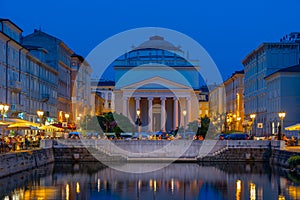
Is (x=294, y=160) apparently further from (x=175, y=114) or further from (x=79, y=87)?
(x=79, y=87)

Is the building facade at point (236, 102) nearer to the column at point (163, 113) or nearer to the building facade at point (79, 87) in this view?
the column at point (163, 113)

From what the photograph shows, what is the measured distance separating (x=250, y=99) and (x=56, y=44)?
34981 millimetres

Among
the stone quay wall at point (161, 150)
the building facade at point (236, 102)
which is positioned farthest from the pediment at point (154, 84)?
the stone quay wall at point (161, 150)

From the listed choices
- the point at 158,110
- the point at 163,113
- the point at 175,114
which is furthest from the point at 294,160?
the point at 158,110

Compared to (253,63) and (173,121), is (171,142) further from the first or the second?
(173,121)

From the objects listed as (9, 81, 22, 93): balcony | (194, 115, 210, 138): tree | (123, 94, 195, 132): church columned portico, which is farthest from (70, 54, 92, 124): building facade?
(9, 81, 22, 93): balcony

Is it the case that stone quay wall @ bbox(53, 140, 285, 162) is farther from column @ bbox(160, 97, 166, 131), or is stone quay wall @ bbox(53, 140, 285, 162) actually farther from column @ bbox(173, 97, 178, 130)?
column @ bbox(173, 97, 178, 130)

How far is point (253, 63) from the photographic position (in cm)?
11050

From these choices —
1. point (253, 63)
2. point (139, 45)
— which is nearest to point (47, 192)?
point (253, 63)

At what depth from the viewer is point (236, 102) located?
131750 millimetres

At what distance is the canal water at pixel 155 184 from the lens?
3825cm

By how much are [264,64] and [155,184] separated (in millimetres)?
57778

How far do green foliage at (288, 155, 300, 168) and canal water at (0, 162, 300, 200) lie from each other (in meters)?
1.02

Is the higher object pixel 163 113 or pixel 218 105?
pixel 218 105
